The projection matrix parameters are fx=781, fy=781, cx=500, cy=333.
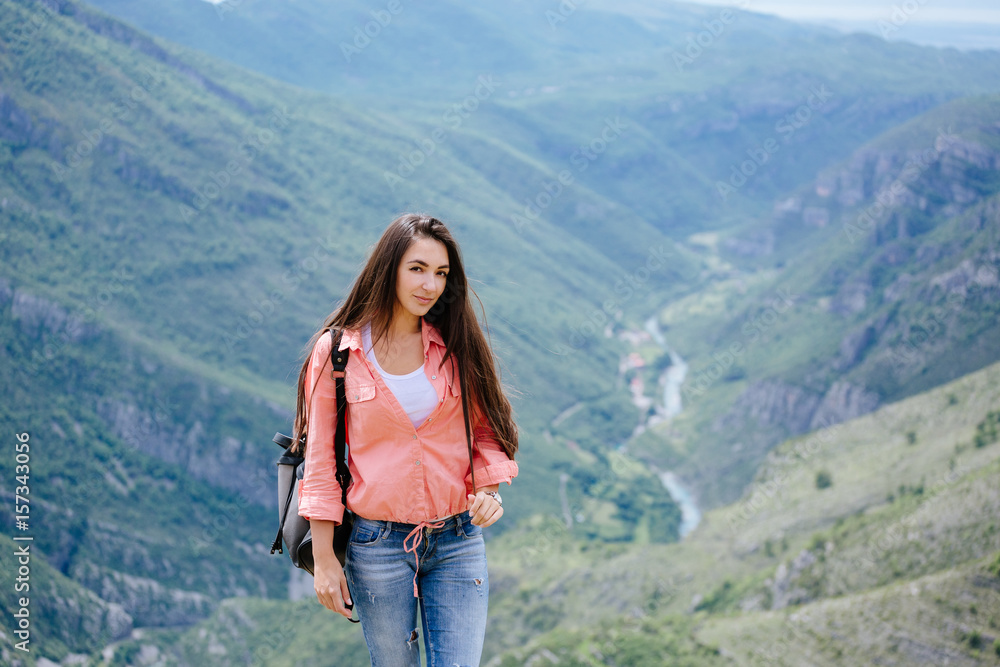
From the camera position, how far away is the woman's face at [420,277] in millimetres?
6539

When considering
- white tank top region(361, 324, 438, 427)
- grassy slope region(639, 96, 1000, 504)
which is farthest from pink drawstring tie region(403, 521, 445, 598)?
grassy slope region(639, 96, 1000, 504)

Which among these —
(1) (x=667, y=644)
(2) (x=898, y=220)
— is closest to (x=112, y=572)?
(1) (x=667, y=644)

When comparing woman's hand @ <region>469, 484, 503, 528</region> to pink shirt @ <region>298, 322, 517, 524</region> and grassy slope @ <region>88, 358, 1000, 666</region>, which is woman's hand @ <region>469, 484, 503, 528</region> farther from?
grassy slope @ <region>88, 358, 1000, 666</region>

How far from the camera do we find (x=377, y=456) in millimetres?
Result: 6250

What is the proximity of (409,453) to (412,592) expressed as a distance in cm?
113

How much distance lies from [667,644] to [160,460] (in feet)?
242

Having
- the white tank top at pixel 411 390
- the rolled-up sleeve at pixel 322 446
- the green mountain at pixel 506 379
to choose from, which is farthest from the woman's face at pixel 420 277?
the green mountain at pixel 506 379

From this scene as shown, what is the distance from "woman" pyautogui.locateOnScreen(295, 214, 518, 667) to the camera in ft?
20.2

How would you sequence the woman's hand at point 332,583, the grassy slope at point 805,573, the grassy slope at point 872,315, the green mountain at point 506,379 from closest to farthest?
the woman's hand at point 332,583 < the grassy slope at point 805,573 < the green mountain at point 506,379 < the grassy slope at point 872,315

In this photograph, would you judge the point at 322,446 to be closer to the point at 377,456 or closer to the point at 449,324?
the point at 377,456

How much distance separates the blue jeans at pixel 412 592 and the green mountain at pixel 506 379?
23.5m

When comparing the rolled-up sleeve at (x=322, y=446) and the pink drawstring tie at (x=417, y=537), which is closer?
the rolled-up sleeve at (x=322, y=446)

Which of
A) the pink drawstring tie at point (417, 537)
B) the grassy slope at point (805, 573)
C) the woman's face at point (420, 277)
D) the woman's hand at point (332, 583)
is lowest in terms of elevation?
the grassy slope at point (805, 573)

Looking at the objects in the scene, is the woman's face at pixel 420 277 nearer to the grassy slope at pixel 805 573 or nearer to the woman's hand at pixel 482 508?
the woman's hand at pixel 482 508
